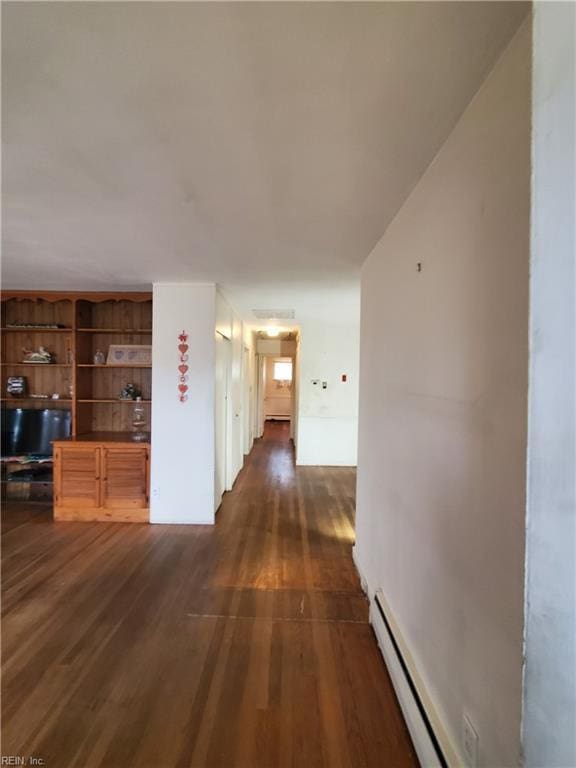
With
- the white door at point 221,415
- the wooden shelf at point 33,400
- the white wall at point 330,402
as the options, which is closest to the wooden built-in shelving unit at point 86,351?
the wooden shelf at point 33,400

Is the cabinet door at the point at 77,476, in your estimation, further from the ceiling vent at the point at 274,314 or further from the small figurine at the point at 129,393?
the ceiling vent at the point at 274,314

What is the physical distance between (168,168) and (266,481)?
172 inches

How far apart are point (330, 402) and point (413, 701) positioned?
191 inches

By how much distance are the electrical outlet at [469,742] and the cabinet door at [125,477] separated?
3303 mm

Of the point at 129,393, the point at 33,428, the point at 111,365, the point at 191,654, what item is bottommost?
the point at 191,654

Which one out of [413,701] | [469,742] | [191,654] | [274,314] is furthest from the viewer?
[274,314]

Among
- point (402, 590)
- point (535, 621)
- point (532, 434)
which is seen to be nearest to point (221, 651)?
point (402, 590)

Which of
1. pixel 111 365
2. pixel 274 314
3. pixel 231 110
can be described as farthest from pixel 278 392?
pixel 231 110

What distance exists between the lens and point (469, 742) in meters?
1.09

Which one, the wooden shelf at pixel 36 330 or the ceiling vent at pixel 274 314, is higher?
the ceiling vent at pixel 274 314

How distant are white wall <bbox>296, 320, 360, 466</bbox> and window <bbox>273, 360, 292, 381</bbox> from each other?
19.8 ft

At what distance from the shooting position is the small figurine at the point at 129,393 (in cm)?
414

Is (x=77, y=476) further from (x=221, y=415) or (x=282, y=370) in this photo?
(x=282, y=370)

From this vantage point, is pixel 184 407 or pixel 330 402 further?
pixel 330 402
